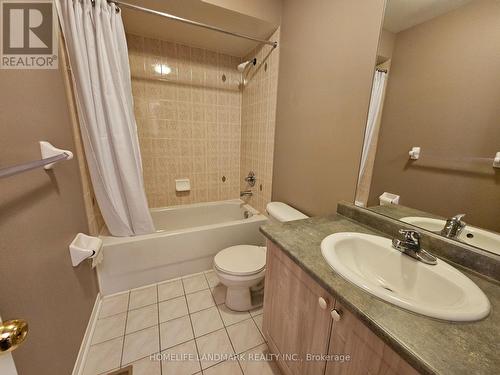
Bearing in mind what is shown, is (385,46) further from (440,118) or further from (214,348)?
(214,348)

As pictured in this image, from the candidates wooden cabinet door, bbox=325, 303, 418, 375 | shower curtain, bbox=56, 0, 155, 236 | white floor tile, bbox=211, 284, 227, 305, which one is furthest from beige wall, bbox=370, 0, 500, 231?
shower curtain, bbox=56, 0, 155, 236

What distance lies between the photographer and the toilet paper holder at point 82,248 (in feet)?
3.66

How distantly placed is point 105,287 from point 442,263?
213cm

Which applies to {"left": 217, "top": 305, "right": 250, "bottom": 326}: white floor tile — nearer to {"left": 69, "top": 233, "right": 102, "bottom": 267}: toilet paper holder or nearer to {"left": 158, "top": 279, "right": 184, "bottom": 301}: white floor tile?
{"left": 158, "top": 279, "right": 184, "bottom": 301}: white floor tile

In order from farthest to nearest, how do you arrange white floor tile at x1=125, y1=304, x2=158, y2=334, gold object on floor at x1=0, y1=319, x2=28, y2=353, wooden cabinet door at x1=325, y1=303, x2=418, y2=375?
white floor tile at x1=125, y1=304, x2=158, y2=334 < wooden cabinet door at x1=325, y1=303, x2=418, y2=375 < gold object on floor at x1=0, y1=319, x2=28, y2=353

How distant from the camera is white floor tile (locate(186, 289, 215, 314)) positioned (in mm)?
1543

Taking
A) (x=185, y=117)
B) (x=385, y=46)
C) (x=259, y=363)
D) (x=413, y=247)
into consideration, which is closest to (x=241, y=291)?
(x=259, y=363)

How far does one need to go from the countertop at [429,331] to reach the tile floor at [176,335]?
92cm

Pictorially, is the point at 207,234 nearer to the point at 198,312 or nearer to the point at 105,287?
the point at 198,312

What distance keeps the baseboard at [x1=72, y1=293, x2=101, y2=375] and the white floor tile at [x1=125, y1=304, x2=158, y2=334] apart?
206 millimetres

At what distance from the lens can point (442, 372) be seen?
404 millimetres

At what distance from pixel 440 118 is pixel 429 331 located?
31.9 inches

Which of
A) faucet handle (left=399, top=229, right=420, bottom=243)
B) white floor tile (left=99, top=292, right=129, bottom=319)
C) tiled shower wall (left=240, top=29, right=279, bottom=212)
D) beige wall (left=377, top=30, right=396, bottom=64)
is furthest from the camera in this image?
tiled shower wall (left=240, top=29, right=279, bottom=212)

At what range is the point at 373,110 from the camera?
1081mm
